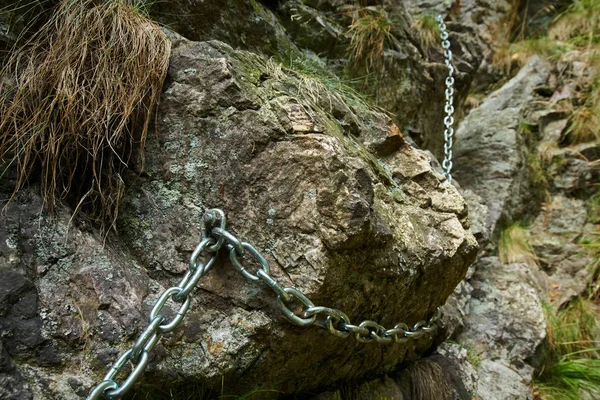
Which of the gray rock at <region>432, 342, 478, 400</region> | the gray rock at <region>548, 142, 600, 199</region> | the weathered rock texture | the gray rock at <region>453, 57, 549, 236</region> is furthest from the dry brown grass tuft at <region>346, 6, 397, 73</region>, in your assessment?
the gray rock at <region>548, 142, 600, 199</region>

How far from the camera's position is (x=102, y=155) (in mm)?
1312

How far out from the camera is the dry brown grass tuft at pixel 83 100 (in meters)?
1.27

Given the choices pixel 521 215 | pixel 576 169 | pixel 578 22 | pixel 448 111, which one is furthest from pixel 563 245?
pixel 578 22

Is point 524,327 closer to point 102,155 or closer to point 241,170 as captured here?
point 241,170

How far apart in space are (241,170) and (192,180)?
0.16 meters

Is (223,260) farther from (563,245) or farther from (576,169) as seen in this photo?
(576,169)

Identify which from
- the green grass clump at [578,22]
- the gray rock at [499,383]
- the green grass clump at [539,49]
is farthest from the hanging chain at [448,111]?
the green grass clump at [578,22]

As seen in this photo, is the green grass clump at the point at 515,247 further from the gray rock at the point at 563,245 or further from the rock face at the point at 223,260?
the rock face at the point at 223,260

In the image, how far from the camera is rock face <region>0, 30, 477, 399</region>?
3.87 ft

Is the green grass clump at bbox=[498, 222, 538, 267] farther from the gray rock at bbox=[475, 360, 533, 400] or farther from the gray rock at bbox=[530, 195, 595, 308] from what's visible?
the gray rock at bbox=[475, 360, 533, 400]

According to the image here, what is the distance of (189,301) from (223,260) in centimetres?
23

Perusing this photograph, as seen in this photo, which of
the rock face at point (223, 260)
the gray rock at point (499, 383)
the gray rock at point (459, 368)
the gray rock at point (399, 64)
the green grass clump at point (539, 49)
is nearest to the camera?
the rock face at point (223, 260)

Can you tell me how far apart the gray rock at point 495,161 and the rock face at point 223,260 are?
2082mm

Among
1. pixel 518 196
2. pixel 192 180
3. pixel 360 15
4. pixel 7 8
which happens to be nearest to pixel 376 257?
pixel 192 180
